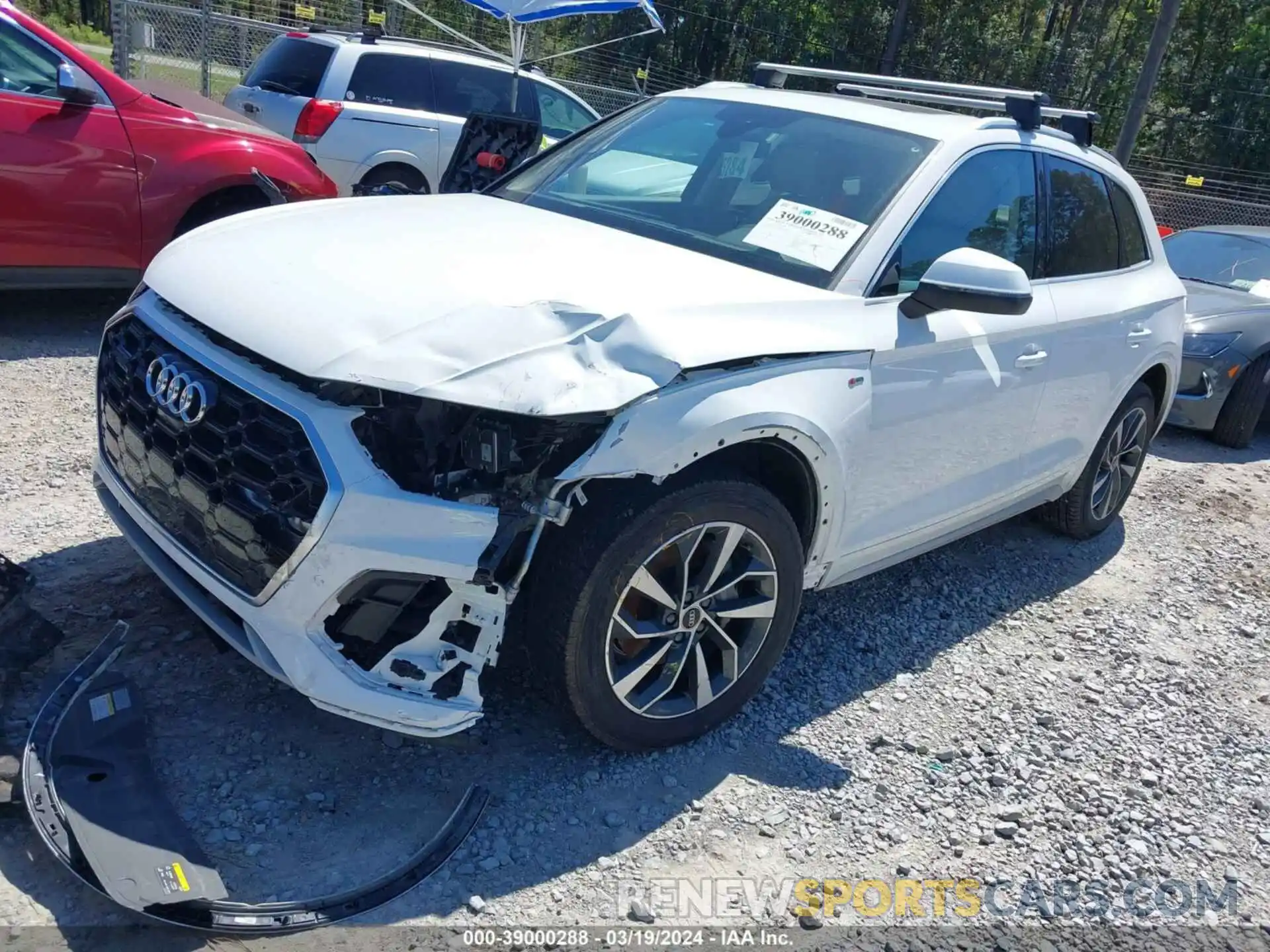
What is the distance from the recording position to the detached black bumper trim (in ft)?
7.44

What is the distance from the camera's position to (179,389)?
8.82ft

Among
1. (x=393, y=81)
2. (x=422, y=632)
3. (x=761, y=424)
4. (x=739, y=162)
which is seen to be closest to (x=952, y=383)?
(x=761, y=424)

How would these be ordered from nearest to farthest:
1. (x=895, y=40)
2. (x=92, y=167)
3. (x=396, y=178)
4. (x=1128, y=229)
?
(x=1128, y=229) → (x=92, y=167) → (x=396, y=178) → (x=895, y=40)

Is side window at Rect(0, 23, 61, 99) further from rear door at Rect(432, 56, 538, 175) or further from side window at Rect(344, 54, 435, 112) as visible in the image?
rear door at Rect(432, 56, 538, 175)

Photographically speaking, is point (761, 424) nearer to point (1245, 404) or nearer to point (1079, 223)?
point (1079, 223)

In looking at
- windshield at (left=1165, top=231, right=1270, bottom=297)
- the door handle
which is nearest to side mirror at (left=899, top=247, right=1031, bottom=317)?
the door handle

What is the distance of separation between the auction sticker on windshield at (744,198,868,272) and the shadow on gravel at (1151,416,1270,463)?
191 inches

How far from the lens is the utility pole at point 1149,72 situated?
38.1ft

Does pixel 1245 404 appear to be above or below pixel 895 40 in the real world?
below

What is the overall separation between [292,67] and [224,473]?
7.99 m

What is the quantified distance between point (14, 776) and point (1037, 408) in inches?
140

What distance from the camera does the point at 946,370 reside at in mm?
3430

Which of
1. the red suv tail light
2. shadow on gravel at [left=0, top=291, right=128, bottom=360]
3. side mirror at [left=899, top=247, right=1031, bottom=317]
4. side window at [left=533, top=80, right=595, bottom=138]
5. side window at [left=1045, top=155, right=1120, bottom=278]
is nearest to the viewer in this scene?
side mirror at [left=899, top=247, right=1031, bottom=317]

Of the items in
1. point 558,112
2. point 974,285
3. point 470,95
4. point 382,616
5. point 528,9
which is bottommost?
point 382,616
